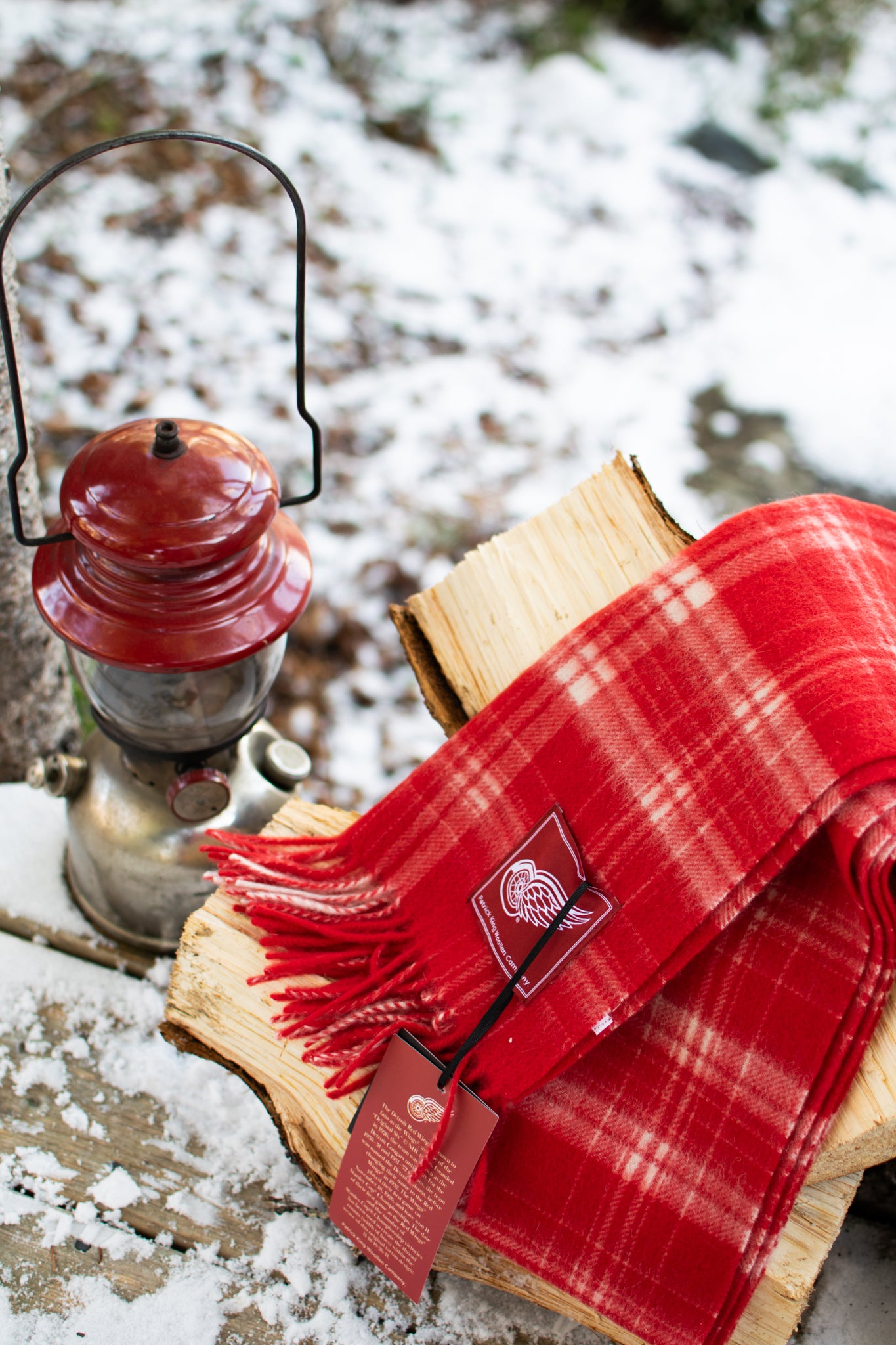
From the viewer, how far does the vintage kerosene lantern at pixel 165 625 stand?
38.8 inches

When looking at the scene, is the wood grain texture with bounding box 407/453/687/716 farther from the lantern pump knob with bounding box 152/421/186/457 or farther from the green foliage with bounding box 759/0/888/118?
the green foliage with bounding box 759/0/888/118

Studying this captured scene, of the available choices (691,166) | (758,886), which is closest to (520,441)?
(691,166)

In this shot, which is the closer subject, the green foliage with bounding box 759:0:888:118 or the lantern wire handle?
the lantern wire handle

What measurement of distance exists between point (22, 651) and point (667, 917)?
3.38 feet

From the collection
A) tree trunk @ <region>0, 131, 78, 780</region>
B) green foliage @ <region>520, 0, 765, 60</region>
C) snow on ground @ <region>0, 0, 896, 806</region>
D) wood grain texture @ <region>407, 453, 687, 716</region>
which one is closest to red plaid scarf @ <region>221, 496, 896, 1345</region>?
wood grain texture @ <region>407, 453, 687, 716</region>

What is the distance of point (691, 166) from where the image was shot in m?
3.54

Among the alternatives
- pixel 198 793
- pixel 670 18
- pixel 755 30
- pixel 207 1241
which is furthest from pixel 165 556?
pixel 755 30

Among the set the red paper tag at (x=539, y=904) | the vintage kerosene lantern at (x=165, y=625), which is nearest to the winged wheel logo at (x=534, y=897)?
the red paper tag at (x=539, y=904)

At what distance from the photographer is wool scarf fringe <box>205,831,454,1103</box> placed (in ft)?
3.21

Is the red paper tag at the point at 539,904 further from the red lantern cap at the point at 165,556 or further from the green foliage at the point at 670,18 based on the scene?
the green foliage at the point at 670,18

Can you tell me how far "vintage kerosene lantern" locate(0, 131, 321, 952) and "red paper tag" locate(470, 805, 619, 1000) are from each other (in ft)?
1.11

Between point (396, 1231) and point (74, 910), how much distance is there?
65cm

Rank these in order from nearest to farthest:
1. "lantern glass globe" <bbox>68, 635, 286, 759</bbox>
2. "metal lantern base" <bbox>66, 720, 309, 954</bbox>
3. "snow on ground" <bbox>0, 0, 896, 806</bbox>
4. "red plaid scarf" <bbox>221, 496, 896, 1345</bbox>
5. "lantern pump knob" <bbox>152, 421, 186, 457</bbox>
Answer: "red plaid scarf" <bbox>221, 496, 896, 1345</bbox>, "lantern pump knob" <bbox>152, 421, 186, 457</bbox>, "lantern glass globe" <bbox>68, 635, 286, 759</bbox>, "metal lantern base" <bbox>66, 720, 309, 954</bbox>, "snow on ground" <bbox>0, 0, 896, 806</bbox>

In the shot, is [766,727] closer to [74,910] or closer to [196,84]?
[74,910]
